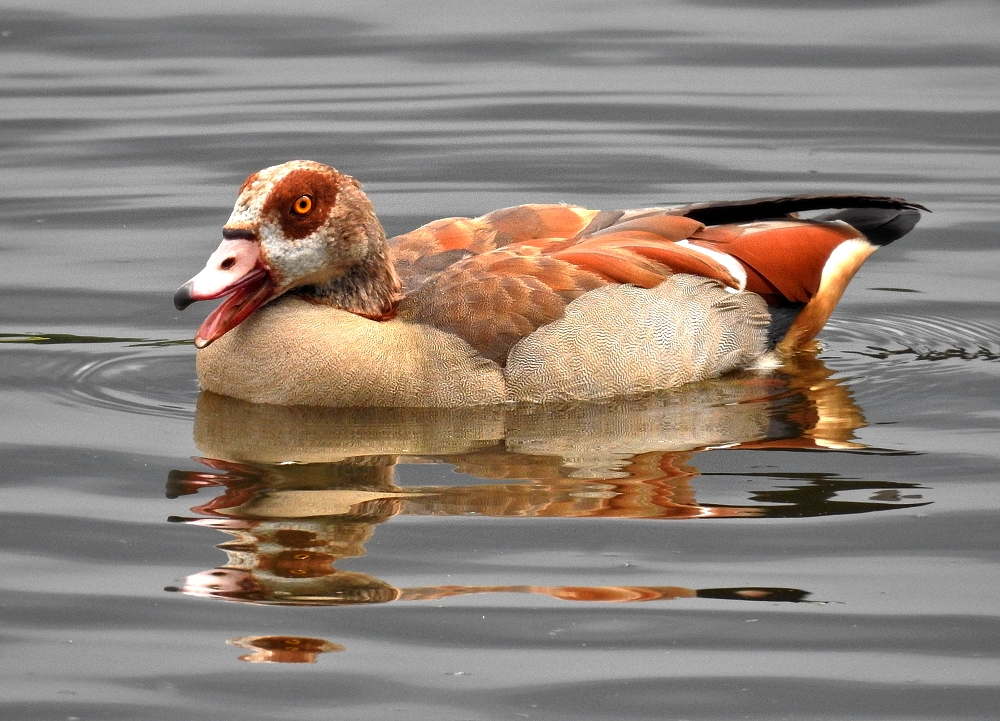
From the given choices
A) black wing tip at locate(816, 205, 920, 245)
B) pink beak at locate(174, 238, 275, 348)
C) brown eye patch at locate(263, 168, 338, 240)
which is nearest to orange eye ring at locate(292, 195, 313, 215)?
brown eye patch at locate(263, 168, 338, 240)

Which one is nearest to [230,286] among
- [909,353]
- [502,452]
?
[502,452]

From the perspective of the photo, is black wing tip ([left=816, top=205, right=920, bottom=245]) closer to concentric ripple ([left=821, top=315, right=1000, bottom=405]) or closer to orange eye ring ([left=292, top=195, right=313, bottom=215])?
concentric ripple ([left=821, top=315, right=1000, bottom=405])

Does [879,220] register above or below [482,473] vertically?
above

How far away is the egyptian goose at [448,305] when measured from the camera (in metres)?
9.74

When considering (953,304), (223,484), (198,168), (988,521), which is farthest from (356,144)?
(988,521)

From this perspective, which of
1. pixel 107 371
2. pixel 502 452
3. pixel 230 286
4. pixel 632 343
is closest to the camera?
pixel 502 452

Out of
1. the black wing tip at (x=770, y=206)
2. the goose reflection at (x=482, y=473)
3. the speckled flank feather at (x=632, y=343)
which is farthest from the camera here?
the black wing tip at (x=770, y=206)

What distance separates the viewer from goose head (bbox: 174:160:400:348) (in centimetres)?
961

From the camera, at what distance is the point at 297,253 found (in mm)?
9750

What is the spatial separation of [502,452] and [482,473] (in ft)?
1.16

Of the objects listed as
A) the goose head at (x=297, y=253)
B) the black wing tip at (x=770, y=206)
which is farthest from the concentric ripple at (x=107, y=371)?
the black wing tip at (x=770, y=206)

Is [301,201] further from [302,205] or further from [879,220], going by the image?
[879,220]

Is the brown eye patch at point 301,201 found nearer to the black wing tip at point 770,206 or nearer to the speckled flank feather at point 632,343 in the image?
the speckled flank feather at point 632,343

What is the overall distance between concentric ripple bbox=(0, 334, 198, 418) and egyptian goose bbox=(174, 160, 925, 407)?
0.34 meters
